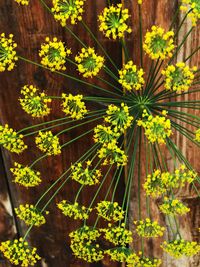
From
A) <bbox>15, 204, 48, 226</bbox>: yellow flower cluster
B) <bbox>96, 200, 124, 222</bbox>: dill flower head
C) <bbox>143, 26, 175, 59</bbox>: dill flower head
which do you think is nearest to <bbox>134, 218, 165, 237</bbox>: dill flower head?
<bbox>96, 200, 124, 222</bbox>: dill flower head

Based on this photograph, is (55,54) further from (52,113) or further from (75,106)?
(52,113)

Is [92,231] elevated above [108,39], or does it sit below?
below

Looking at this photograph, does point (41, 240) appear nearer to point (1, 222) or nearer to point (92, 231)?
point (1, 222)

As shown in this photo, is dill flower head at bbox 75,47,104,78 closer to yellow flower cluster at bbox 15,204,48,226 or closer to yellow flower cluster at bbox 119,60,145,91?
yellow flower cluster at bbox 119,60,145,91

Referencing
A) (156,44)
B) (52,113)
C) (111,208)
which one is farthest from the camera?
(52,113)

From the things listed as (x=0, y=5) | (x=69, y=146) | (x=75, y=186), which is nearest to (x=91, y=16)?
(x=0, y=5)

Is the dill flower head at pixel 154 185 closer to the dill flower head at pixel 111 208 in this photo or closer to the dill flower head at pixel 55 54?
the dill flower head at pixel 111 208

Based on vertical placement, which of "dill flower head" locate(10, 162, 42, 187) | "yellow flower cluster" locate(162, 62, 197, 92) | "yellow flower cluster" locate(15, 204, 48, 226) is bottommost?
"yellow flower cluster" locate(15, 204, 48, 226)

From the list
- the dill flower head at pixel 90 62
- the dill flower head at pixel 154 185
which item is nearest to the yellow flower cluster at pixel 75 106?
the dill flower head at pixel 90 62

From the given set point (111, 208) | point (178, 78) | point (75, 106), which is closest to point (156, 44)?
point (178, 78)
